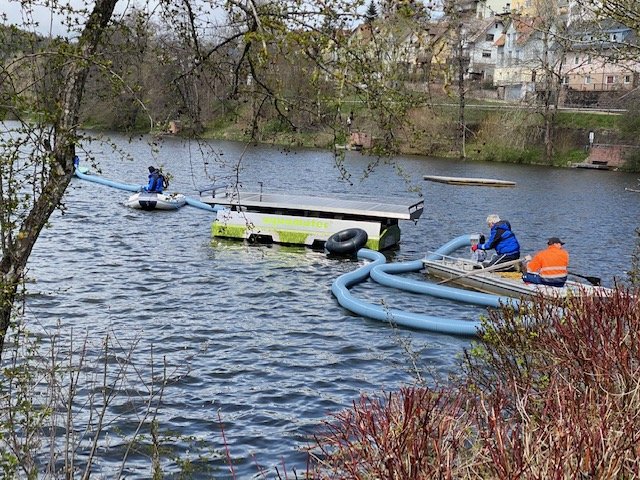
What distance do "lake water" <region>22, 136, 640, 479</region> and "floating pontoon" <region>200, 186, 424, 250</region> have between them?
55 cm

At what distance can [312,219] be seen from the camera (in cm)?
2577

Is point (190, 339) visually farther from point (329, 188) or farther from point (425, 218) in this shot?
point (329, 188)

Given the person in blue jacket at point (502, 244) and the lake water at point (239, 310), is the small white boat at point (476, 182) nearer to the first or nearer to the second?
the lake water at point (239, 310)

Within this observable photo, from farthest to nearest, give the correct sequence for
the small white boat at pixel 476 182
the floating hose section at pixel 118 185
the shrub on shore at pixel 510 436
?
the small white boat at pixel 476 182, the floating hose section at pixel 118 185, the shrub on shore at pixel 510 436

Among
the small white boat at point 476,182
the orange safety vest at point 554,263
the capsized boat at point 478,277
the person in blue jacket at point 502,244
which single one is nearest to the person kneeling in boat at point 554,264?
the orange safety vest at point 554,263

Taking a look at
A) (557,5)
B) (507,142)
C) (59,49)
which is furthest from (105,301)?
(507,142)

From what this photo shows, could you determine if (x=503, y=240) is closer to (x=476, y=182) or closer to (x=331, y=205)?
(x=331, y=205)

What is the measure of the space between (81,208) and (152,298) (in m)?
15.4

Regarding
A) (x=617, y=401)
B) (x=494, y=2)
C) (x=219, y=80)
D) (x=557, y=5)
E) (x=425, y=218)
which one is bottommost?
(x=425, y=218)

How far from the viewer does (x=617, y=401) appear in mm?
5855

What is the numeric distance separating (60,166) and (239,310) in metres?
10.9

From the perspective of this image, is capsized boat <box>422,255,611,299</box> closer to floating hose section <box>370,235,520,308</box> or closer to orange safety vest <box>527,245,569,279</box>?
orange safety vest <box>527,245,569,279</box>

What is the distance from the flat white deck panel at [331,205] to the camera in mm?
25359

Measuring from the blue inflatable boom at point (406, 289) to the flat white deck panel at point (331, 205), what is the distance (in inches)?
61.3
